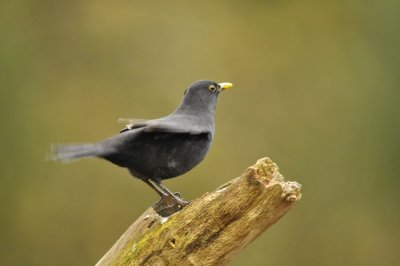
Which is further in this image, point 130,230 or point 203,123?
point 203,123

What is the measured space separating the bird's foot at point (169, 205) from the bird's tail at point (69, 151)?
66 cm

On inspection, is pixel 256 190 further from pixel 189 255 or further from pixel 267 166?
pixel 189 255

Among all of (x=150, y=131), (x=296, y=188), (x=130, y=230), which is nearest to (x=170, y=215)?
(x=130, y=230)

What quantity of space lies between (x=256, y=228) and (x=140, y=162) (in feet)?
2.99

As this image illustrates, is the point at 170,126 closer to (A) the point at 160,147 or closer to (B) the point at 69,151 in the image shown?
(A) the point at 160,147

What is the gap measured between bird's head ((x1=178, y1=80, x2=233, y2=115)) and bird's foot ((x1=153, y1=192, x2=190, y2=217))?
2.29ft

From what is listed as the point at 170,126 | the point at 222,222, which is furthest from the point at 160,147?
the point at 222,222

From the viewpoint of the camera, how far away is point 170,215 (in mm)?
4355

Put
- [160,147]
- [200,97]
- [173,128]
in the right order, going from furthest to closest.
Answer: [200,97], [160,147], [173,128]

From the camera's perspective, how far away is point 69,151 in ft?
12.9

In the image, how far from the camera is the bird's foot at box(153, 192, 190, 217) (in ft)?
14.5

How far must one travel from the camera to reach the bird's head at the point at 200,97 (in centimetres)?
494

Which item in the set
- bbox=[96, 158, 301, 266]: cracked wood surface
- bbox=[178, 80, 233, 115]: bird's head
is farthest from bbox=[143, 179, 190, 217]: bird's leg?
bbox=[178, 80, 233, 115]: bird's head

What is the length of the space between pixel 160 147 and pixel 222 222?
71 cm
